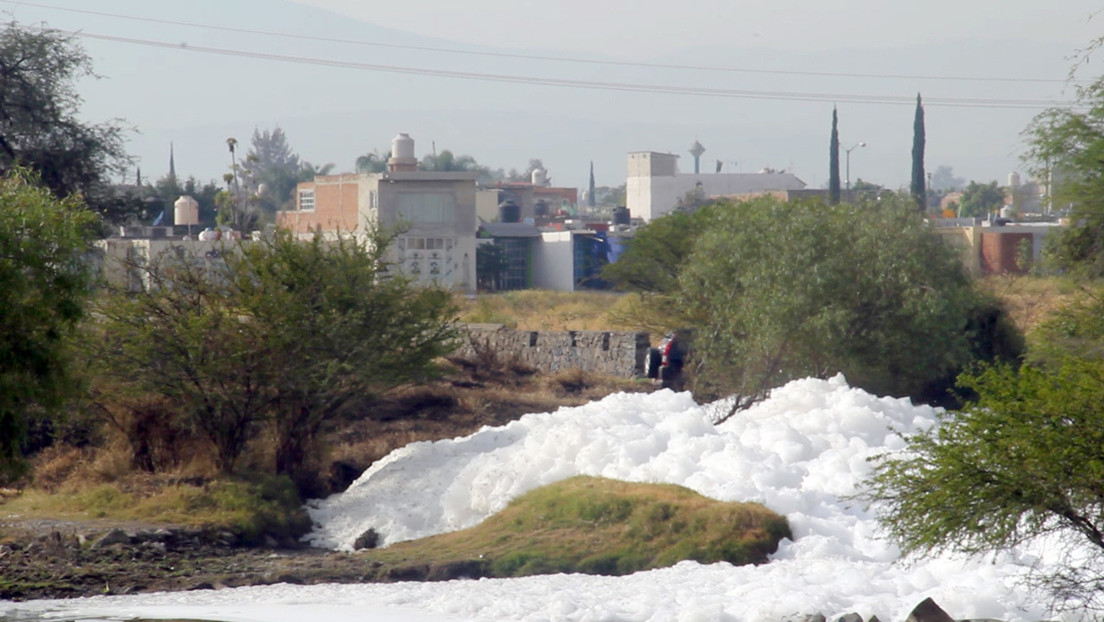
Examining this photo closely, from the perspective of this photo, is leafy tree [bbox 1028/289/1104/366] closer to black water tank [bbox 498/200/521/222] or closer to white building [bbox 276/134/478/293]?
white building [bbox 276/134/478/293]

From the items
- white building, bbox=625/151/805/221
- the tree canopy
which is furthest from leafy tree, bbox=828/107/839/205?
the tree canopy

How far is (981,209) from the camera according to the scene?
104125mm

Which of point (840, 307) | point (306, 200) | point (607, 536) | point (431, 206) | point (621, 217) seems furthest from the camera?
point (621, 217)

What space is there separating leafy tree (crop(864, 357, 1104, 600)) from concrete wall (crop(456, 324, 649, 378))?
18630 mm

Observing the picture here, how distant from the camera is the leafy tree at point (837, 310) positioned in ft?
75.8

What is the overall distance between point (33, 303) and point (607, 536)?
7.15 metres

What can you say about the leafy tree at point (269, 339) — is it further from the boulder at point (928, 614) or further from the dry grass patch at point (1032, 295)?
the dry grass patch at point (1032, 295)

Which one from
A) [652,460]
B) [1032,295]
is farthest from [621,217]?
[652,460]

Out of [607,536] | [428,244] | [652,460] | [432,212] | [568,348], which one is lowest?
[607,536]

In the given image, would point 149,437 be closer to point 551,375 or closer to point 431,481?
point 431,481

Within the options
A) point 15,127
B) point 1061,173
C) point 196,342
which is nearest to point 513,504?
point 196,342

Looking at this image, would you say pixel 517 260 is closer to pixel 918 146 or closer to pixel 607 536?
pixel 918 146

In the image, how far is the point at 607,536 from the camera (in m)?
15.1

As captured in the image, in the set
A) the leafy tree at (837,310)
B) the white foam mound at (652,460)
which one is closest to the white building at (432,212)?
the leafy tree at (837,310)
